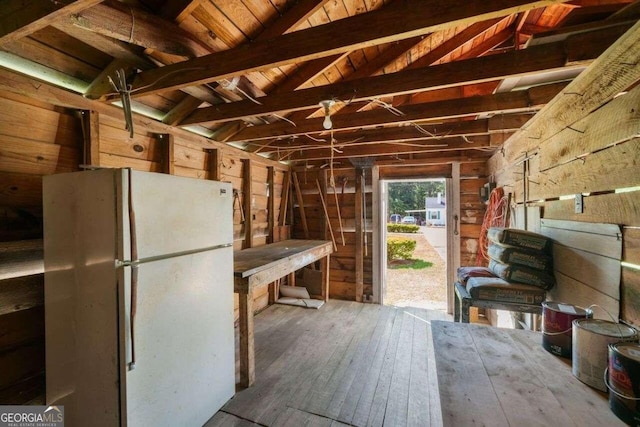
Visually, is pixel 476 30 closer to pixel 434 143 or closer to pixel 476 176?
pixel 434 143

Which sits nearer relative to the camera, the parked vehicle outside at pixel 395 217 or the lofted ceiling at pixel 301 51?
the lofted ceiling at pixel 301 51

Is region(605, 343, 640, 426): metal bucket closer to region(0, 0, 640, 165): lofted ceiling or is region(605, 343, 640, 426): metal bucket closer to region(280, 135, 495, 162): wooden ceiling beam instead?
region(0, 0, 640, 165): lofted ceiling

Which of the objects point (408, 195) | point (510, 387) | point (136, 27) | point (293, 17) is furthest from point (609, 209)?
point (408, 195)

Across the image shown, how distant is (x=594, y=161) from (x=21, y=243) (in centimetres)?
312

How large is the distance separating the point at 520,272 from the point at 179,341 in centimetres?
233

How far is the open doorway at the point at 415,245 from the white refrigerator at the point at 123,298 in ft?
10.3

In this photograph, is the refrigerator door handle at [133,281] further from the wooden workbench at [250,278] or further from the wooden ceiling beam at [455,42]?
the wooden ceiling beam at [455,42]

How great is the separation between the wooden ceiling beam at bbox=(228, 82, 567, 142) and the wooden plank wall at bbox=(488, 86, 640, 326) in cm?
36

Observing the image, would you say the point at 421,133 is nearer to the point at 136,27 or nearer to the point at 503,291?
the point at 503,291

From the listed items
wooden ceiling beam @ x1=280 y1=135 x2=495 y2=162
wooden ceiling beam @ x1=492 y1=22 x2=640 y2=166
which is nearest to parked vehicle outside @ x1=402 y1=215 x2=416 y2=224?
wooden ceiling beam @ x1=280 y1=135 x2=495 y2=162

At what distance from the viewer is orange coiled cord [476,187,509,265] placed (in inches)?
119

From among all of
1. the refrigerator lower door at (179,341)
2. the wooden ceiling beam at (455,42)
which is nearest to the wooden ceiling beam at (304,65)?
the wooden ceiling beam at (455,42)

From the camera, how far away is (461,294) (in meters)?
2.20

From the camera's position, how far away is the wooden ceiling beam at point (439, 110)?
209cm
